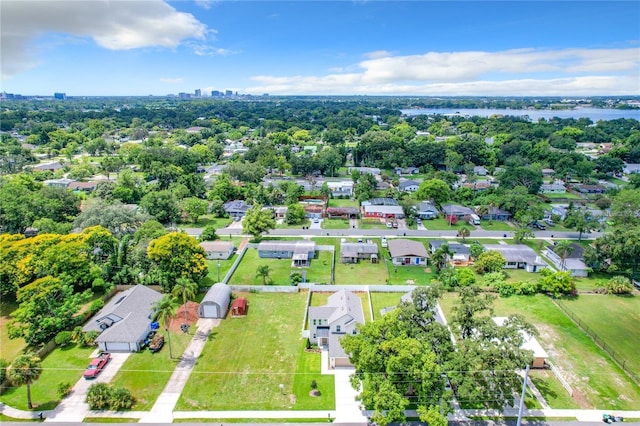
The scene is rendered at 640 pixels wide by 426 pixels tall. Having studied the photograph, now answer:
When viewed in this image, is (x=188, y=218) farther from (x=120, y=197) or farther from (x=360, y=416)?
(x=360, y=416)

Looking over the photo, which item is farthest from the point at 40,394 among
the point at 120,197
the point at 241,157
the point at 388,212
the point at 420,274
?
the point at 241,157

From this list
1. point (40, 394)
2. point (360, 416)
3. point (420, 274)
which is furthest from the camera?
point (420, 274)

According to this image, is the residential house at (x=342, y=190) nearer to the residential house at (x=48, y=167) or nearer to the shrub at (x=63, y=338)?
the shrub at (x=63, y=338)

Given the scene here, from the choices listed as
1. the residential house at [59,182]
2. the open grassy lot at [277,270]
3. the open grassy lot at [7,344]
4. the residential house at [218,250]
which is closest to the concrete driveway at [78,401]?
the open grassy lot at [7,344]

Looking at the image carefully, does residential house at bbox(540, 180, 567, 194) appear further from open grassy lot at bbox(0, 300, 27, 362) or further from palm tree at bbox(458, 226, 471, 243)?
open grassy lot at bbox(0, 300, 27, 362)

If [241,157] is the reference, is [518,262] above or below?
below

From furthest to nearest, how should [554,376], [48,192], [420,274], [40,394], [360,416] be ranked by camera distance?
[48,192]
[420,274]
[554,376]
[40,394]
[360,416]
